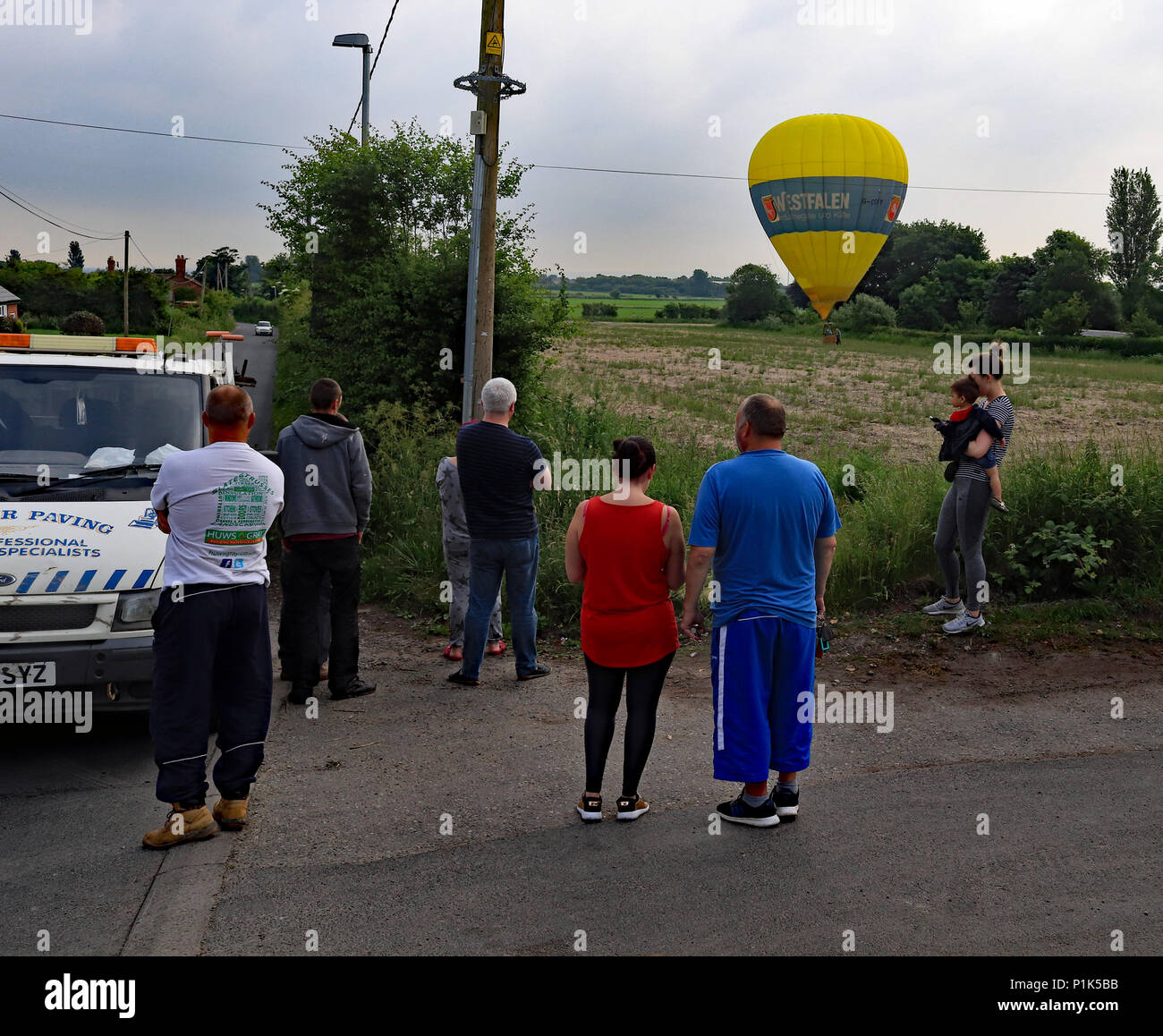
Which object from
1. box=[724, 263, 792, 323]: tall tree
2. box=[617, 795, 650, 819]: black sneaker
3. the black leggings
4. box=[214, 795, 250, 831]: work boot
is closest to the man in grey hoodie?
box=[214, 795, 250, 831]: work boot

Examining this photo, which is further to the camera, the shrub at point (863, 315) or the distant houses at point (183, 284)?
the distant houses at point (183, 284)

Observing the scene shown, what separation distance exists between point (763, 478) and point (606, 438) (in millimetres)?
7543

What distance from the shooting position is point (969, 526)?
7.93m

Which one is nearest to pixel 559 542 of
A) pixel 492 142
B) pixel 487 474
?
pixel 487 474

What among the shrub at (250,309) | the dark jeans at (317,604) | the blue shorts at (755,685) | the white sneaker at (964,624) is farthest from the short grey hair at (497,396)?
the shrub at (250,309)

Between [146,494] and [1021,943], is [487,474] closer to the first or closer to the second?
[146,494]

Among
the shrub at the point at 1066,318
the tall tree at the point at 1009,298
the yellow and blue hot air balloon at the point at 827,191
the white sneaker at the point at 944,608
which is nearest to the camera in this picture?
the white sneaker at the point at 944,608

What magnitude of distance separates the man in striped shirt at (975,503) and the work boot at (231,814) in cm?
533

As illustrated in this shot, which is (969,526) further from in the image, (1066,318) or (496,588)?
(1066,318)

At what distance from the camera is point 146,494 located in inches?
242

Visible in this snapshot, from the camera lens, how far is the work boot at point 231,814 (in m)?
4.84

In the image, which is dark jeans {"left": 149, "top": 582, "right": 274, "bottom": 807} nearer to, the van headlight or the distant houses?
the van headlight

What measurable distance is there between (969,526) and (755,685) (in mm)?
3874

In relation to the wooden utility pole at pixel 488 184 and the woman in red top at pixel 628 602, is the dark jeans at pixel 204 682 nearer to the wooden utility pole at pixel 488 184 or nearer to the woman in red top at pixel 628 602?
the woman in red top at pixel 628 602
